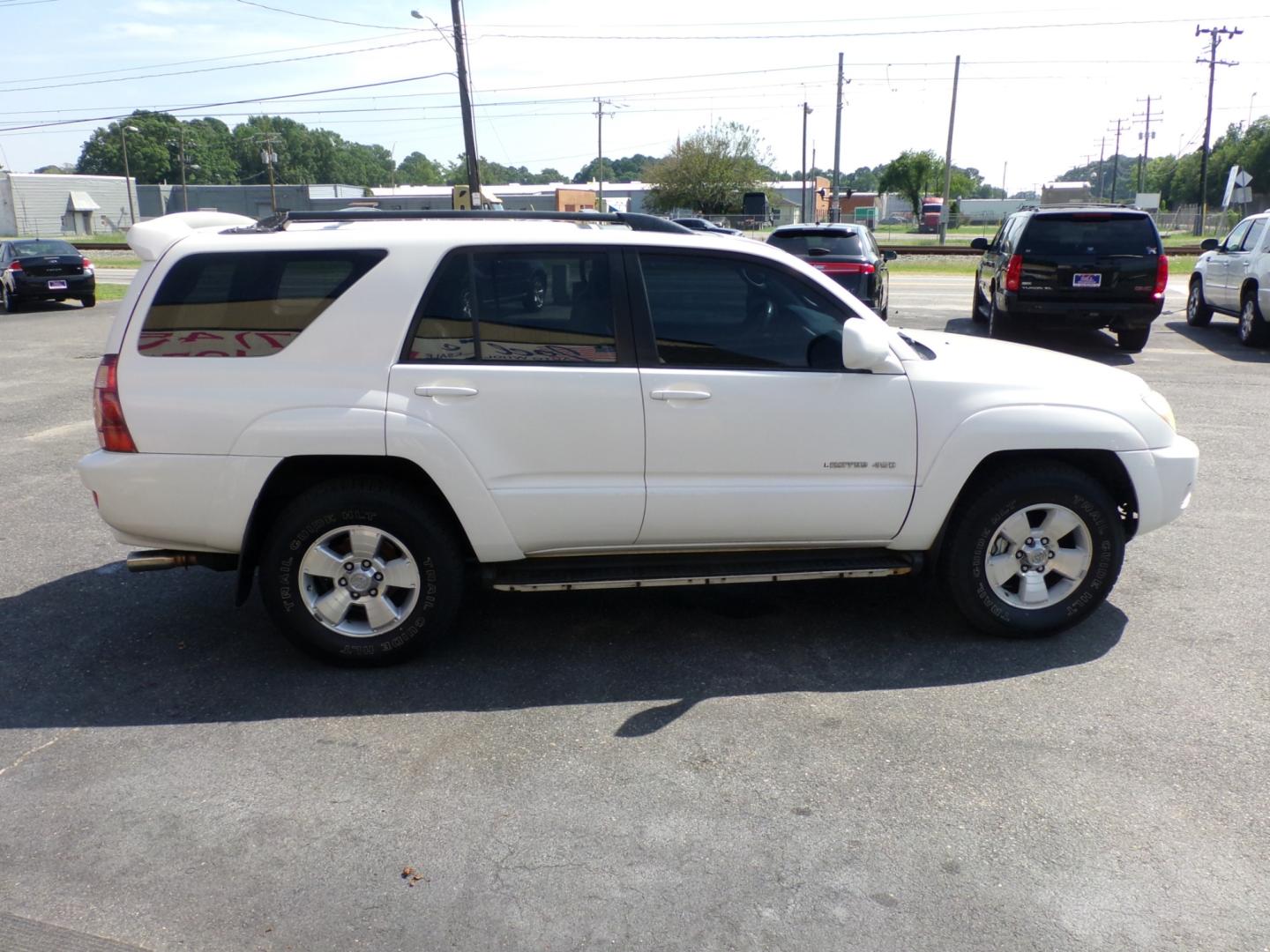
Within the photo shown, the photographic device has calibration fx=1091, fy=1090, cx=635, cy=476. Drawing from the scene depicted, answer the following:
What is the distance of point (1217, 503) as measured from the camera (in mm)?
7051

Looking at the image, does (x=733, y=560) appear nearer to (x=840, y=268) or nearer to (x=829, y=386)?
(x=829, y=386)

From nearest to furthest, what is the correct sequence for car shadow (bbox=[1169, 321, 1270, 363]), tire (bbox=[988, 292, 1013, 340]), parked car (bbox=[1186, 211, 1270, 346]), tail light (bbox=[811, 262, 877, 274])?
car shadow (bbox=[1169, 321, 1270, 363])
parked car (bbox=[1186, 211, 1270, 346])
tail light (bbox=[811, 262, 877, 274])
tire (bbox=[988, 292, 1013, 340])

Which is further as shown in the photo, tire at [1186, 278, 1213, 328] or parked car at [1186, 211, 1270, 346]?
tire at [1186, 278, 1213, 328]

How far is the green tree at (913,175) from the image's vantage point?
101 m

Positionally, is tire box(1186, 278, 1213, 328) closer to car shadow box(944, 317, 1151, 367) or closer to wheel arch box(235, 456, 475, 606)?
car shadow box(944, 317, 1151, 367)

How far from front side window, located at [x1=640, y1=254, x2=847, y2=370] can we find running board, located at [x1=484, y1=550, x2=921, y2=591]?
0.83 meters

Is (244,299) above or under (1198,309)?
above

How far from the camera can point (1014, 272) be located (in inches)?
542

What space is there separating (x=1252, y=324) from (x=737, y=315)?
12353 millimetres

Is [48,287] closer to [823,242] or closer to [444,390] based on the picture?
[823,242]

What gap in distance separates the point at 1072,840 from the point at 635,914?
4.52ft

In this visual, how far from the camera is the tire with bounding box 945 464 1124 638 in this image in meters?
4.75

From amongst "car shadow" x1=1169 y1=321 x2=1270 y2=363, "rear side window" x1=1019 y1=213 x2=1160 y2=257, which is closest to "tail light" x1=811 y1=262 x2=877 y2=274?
"rear side window" x1=1019 y1=213 x2=1160 y2=257

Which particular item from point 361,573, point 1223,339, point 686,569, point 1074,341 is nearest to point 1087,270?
point 1074,341
